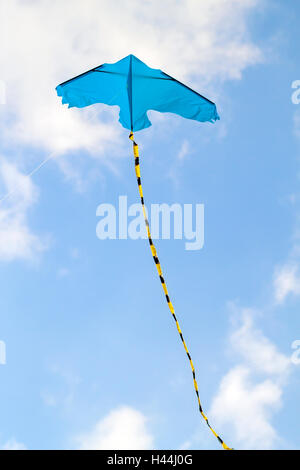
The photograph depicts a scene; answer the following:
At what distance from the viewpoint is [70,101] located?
11.4 meters

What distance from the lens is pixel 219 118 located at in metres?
11.8

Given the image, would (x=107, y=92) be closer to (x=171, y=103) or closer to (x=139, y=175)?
(x=171, y=103)

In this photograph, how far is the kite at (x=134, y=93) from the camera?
11.2m

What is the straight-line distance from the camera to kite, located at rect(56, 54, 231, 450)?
1116 centimetres

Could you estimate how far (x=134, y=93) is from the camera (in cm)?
1144
